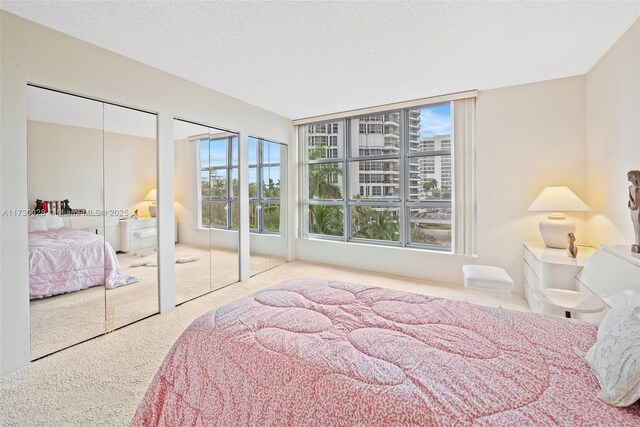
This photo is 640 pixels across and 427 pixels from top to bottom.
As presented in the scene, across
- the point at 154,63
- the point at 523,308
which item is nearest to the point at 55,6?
the point at 154,63

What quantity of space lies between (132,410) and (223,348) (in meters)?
0.99

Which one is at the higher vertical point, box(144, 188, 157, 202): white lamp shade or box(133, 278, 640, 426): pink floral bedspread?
box(144, 188, 157, 202): white lamp shade

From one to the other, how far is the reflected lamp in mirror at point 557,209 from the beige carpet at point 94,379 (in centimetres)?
83

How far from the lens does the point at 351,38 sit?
8.26 feet

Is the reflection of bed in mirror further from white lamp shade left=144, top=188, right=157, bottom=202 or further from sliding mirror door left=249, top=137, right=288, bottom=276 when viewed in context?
sliding mirror door left=249, top=137, right=288, bottom=276

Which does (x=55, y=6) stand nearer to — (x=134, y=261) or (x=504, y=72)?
(x=134, y=261)

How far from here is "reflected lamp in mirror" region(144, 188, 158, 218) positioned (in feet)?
9.96

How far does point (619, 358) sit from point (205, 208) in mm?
3761

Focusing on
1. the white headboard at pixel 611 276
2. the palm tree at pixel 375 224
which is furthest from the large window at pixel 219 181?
the white headboard at pixel 611 276

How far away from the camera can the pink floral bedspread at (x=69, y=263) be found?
2.30 meters

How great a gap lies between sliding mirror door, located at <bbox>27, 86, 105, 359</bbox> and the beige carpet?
239 mm

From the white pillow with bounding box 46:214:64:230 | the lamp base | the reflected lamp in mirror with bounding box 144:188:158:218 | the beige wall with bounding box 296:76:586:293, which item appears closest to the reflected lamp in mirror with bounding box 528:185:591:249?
the lamp base

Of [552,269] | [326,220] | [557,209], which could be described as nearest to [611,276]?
[552,269]

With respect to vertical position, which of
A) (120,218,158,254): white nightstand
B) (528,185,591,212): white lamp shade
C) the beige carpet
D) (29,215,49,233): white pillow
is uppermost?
(528,185,591,212): white lamp shade
